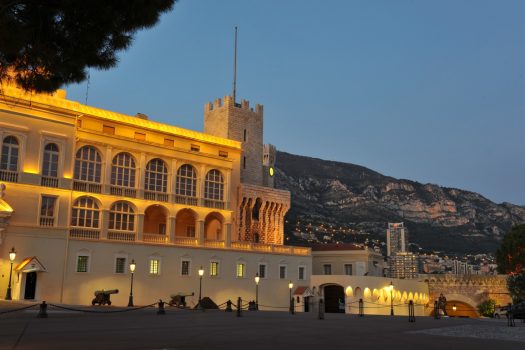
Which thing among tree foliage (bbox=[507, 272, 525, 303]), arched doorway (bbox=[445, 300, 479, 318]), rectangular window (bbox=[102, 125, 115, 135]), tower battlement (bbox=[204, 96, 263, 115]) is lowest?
arched doorway (bbox=[445, 300, 479, 318])

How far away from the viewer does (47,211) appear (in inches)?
1574

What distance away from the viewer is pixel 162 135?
1919 inches

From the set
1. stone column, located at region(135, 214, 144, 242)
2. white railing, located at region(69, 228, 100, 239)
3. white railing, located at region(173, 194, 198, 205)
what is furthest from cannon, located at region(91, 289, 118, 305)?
white railing, located at region(173, 194, 198, 205)

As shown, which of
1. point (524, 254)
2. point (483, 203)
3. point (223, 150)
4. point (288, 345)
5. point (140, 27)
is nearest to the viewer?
point (288, 345)

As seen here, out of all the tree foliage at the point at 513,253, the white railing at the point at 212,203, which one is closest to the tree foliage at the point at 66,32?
the white railing at the point at 212,203

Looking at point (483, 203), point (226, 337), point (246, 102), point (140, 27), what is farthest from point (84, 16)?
point (483, 203)

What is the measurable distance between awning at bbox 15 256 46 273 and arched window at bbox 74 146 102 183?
7.29m

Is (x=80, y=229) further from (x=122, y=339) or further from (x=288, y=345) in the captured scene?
(x=288, y=345)

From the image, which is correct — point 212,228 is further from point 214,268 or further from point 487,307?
point 487,307

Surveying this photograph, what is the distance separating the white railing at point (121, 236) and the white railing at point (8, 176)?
27.5 ft

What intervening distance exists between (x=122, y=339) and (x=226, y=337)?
3.00 m

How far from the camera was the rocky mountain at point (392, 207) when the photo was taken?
15800 centimetres

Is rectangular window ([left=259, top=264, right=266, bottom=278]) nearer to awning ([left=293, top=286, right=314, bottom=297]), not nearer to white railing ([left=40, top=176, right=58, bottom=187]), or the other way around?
awning ([left=293, top=286, right=314, bottom=297])

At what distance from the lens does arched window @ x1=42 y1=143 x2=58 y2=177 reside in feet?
132
